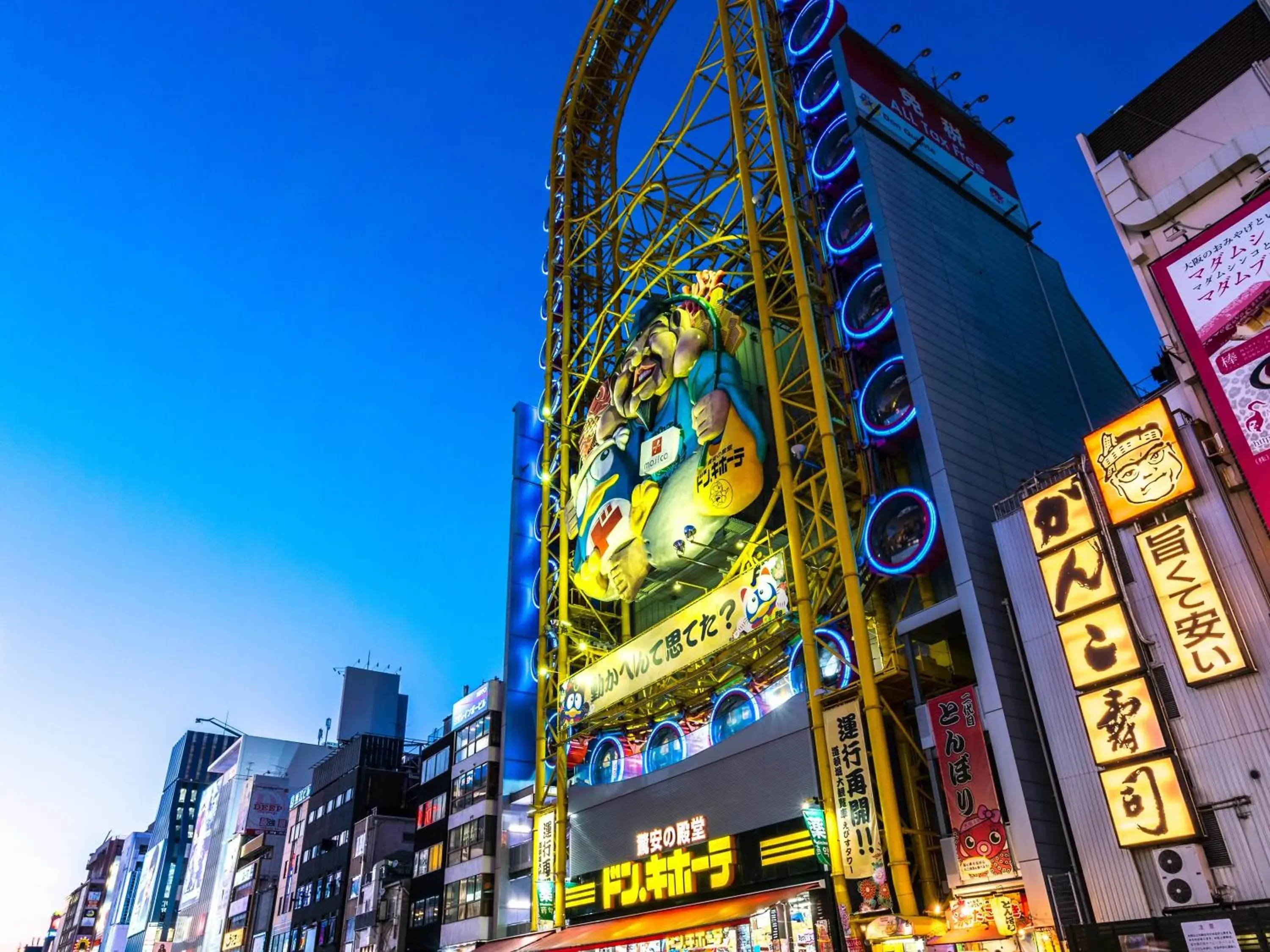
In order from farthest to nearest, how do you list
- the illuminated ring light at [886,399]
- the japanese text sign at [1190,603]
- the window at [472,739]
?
the window at [472,739] < the illuminated ring light at [886,399] < the japanese text sign at [1190,603]

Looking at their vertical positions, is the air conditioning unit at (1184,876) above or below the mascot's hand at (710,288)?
below

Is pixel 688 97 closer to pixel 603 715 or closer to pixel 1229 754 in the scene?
pixel 603 715

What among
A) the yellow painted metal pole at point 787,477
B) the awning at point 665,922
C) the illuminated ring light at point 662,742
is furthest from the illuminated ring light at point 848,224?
the awning at point 665,922

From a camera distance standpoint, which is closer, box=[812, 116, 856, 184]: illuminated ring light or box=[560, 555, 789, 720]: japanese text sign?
box=[560, 555, 789, 720]: japanese text sign

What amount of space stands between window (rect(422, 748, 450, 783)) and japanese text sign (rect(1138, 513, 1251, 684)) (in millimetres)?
41558

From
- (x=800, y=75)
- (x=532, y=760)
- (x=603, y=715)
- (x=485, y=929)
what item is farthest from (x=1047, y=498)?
(x=485, y=929)

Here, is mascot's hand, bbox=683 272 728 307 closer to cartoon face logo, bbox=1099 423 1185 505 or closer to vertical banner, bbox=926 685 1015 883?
cartoon face logo, bbox=1099 423 1185 505

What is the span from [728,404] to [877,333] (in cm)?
606

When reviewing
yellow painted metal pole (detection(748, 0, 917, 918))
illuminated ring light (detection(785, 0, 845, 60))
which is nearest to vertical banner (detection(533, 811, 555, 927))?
yellow painted metal pole (detection(748, 0, 917, 918))

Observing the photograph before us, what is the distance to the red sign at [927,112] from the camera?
3262 cm

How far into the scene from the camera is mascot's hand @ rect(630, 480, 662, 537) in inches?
1288

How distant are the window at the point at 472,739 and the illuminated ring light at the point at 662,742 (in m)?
16.0

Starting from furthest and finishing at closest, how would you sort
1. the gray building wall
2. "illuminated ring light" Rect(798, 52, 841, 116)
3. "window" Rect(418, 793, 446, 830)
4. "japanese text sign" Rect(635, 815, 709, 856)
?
"window" Rect(418, 793, 446, 830) < "illuminated ring light" Rect(798, 52, 841, 116) < "japanese text sign" Rect(635, 815, 709, 856) < the gray building wall

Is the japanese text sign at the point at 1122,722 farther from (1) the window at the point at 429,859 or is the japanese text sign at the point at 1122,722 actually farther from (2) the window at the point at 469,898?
(1) the window at the point at 429,859
